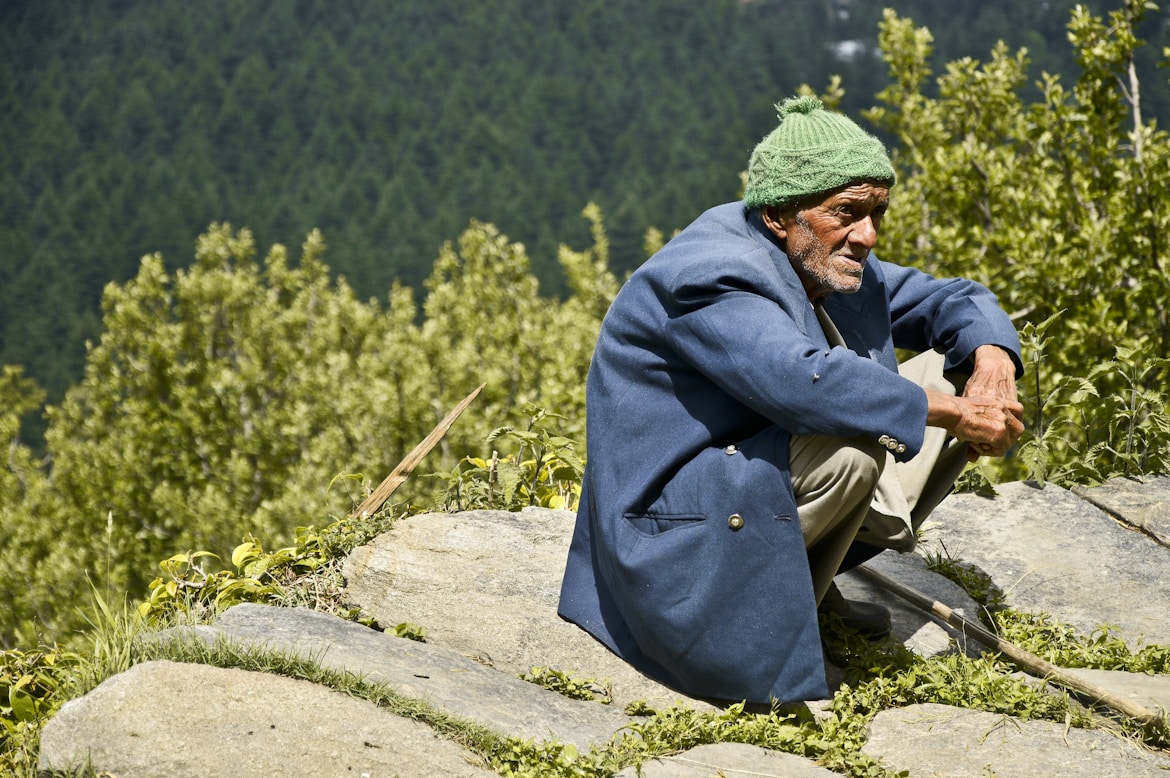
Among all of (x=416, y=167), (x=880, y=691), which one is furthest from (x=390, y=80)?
(x=880, y=691)

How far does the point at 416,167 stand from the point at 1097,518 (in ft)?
260

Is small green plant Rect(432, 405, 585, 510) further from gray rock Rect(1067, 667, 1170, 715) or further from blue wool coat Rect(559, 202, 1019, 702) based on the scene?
gray rock Rect(1067, 667, 1170, 715)

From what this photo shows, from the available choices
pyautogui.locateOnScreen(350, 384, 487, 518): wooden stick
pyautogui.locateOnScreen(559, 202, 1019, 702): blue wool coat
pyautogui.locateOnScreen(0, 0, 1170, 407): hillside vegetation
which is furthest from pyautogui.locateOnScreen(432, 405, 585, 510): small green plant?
pyautogui.locateOnScreen(0, 0, 1170, 407): hillside vegetation

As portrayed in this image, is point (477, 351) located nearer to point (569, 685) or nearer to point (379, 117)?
point (569, 685)

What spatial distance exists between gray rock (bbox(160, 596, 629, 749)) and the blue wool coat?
29cm

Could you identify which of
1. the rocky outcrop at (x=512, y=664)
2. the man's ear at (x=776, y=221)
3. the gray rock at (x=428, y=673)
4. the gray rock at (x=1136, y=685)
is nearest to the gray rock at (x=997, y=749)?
the rocky outcrop at (x=512, y=664)

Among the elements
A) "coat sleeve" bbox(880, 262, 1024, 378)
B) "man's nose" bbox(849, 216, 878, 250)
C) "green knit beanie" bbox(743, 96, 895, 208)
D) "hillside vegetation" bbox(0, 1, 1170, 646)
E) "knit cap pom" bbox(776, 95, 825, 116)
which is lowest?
"hillside vegetation" bbox(0, 1, 1170, 646)

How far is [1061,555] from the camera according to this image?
13.7 ft

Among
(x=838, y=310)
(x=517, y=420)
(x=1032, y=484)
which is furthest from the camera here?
(x=517, y=420)

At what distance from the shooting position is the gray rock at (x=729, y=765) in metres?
2.70

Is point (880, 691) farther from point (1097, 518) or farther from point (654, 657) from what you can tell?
point (1097, 518)

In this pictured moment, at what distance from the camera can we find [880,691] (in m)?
3.14

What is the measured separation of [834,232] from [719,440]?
23.7 inches

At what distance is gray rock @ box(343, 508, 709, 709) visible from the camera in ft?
11.0
